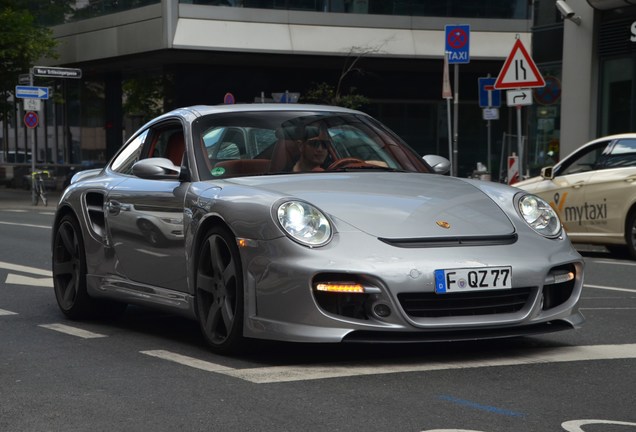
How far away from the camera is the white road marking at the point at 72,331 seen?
779 cm

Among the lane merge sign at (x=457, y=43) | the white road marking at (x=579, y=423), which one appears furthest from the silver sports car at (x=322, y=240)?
the lane merge sign at (x=457, y=43)

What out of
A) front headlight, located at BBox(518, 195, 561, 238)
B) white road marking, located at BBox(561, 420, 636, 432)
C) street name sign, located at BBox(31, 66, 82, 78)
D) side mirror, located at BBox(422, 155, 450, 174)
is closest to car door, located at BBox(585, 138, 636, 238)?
side mirror, located at BBox(422, 155, 450, 174)

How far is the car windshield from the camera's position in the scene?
7375mm

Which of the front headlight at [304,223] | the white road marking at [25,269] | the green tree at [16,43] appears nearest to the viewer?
the front headlight at [304,223]

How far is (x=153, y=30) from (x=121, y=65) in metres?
6.10

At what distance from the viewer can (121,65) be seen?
46875 millimetres

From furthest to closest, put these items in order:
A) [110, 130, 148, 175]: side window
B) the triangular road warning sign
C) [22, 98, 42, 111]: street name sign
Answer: [22, 98, 42, 111]: street name sign → the triangular road warning sign → [110, 130, 148, 175]: side window

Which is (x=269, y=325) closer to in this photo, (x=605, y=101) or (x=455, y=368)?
(x=455, y=368)

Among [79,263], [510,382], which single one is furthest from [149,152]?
[510,382]

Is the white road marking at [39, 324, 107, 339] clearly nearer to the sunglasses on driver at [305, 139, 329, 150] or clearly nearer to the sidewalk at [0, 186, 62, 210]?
the sunglasses on driver at [305, 139, 329, 150]

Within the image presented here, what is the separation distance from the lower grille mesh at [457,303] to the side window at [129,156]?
2.84 meters

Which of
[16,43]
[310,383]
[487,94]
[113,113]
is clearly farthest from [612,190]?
[113,113]

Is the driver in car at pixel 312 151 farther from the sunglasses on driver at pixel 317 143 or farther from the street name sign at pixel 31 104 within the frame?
the street name sign at pixel 31 104

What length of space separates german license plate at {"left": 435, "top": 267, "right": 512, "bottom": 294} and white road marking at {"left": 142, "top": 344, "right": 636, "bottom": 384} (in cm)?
37
